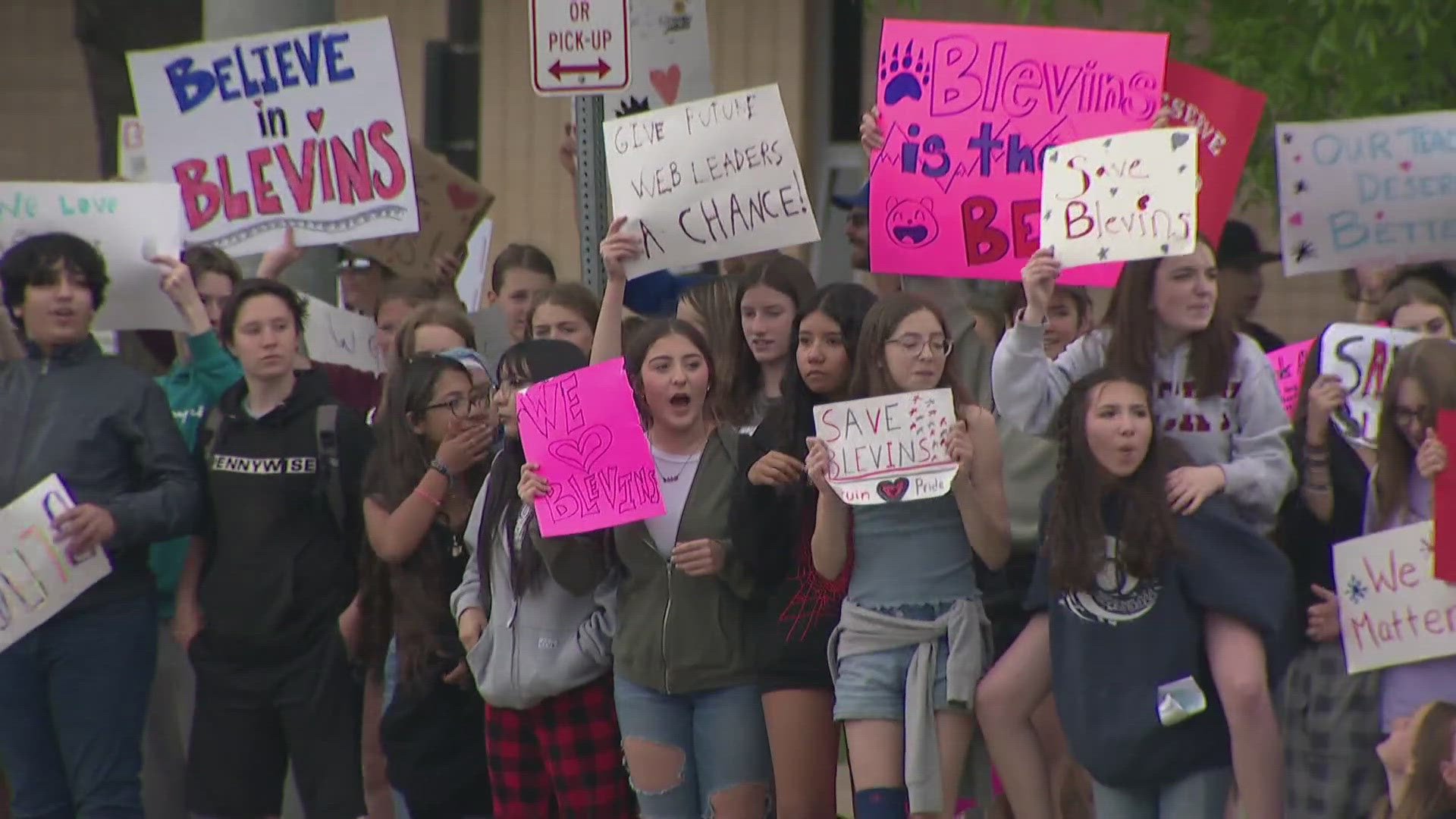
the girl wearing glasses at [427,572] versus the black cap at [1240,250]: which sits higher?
the black cap at [1240,250]

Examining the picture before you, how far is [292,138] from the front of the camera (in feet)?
25.9

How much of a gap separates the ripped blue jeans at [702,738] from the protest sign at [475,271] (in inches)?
148

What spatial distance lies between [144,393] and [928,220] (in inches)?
98.3

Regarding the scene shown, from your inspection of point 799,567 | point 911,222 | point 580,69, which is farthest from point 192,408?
point 911,222

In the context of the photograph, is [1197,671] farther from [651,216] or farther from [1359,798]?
[651,216]

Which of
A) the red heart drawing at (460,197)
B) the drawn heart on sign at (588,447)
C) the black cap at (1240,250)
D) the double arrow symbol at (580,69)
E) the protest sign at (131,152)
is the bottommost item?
the drawn heart on sign at (588,447)

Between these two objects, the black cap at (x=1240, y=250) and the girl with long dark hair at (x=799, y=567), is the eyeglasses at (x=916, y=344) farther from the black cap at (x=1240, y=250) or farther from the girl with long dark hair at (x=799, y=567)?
the black cap at (x=1240, y=250)

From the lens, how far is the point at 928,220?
655 cm

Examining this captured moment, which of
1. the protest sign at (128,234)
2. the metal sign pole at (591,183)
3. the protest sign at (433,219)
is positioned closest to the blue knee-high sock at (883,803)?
the metal sign pole at (591,183)

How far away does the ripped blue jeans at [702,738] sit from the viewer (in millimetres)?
6078

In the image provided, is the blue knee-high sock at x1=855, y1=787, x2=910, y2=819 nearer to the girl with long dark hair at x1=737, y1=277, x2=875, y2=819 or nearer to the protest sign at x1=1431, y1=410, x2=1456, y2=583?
the girl with long dark hair at x1=737, y1=277, x2=875, y2=819

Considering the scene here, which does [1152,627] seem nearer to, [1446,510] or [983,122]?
[1446,510]

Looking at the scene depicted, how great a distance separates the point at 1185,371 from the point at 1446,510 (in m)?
0.74

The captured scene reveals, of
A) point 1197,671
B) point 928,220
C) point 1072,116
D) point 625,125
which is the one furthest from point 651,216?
point 1197,671
